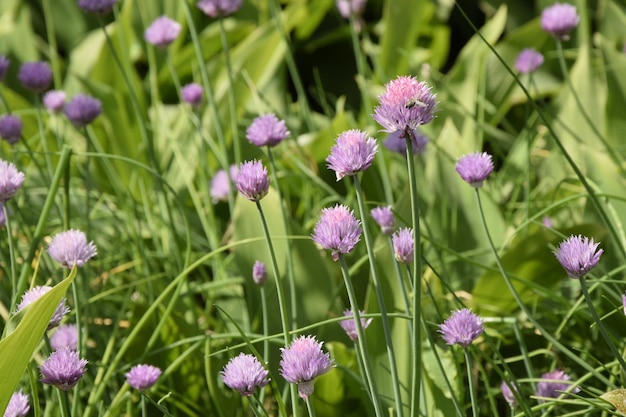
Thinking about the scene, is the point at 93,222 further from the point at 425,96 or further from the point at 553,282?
the point at 425,96

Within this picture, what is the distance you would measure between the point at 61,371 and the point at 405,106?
1.04ft

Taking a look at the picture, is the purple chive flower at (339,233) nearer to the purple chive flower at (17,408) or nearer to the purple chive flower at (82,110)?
the purple chive flower at (17,408)

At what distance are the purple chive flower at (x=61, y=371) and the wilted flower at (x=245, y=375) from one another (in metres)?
0.11

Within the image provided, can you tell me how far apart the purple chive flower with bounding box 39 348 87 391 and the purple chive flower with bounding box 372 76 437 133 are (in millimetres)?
292

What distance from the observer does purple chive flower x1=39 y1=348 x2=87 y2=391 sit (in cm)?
65

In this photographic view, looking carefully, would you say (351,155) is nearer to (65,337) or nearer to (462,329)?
(462,329)

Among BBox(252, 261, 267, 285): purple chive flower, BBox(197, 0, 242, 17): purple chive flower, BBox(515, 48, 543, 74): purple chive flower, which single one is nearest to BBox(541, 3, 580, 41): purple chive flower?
BBox(515, 48, 543, 74): purple chive flower

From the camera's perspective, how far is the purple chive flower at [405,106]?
541mm

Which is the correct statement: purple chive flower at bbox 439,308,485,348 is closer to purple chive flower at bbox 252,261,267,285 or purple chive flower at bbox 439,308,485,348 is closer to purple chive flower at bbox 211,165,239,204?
purple chive flower at bbox 252,261,267,285

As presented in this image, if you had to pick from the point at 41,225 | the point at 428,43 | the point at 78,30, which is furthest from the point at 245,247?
the point at 78,30

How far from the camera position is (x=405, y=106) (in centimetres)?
54

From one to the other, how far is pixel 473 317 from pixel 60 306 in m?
0.32

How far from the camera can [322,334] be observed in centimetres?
109

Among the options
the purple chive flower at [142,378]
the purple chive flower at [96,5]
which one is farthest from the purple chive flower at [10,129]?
the purple chive flower at [142,378]
